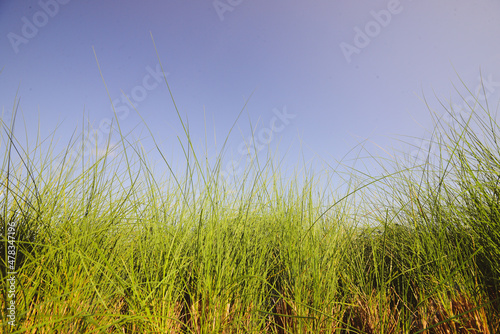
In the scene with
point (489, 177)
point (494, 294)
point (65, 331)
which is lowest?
point (65, 331)

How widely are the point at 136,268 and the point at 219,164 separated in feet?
2.68

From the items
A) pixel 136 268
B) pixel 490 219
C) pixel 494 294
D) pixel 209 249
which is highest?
pixel 490 219

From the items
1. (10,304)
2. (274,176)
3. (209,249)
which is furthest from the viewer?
(274,176)

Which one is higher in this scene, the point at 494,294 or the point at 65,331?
the point at 494,294

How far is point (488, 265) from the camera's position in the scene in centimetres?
152

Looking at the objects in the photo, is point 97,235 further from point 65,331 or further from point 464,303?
point 464,303

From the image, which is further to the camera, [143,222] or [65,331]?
[143,222]

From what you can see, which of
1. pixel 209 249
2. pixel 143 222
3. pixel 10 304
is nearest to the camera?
pixel 10 304

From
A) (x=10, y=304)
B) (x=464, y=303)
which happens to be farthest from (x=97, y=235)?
(x=464, y=303)

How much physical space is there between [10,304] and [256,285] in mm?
1170

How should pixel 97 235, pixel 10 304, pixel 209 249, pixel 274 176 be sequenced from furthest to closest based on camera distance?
pixel 274 176, pixel 97 235, pixel 209 249, pixel 10 304

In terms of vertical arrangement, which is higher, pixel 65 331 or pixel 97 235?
pixel 97 235

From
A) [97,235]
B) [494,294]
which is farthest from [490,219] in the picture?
[97,235]

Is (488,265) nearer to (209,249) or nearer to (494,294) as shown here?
(494,294)
